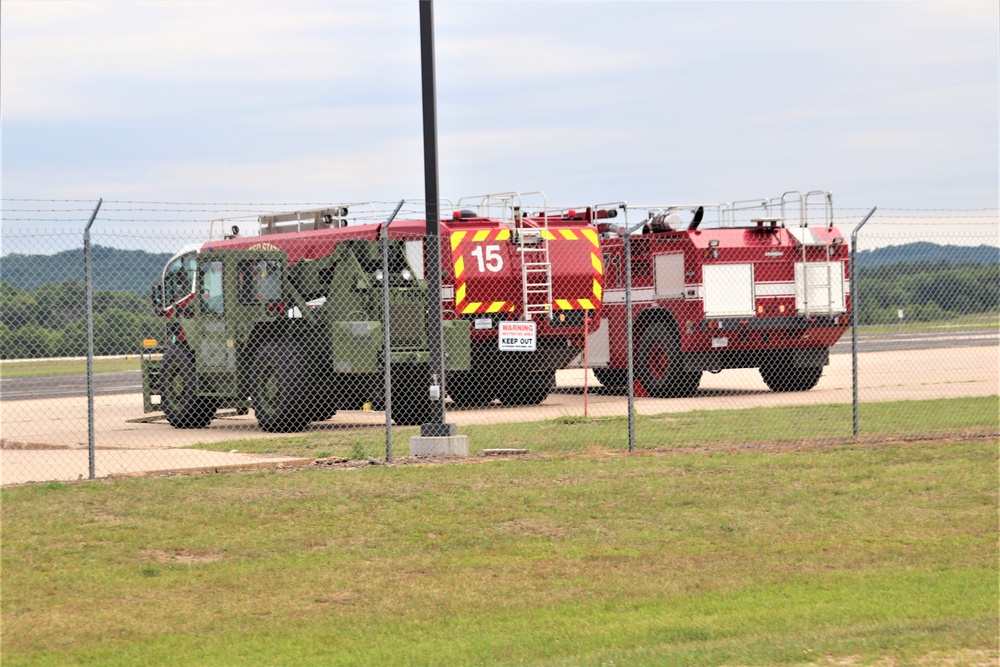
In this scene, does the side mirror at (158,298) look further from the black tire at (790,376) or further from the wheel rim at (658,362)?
the black tire at (790,376)

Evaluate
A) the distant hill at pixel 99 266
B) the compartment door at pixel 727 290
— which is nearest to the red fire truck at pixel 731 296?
the compartment door at pixel 727 290

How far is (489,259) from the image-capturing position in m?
21.2

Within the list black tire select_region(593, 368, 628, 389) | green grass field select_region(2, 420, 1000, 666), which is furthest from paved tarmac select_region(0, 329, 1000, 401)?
green grass field select_region(2, 420, 1000, 666)

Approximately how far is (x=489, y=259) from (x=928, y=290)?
6.69 metres

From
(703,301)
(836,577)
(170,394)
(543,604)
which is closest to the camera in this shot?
(543,604)

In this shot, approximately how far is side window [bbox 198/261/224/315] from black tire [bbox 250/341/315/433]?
126 cm

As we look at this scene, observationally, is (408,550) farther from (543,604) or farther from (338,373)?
(338,373)

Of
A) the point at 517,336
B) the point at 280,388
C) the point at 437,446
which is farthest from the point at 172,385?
the point at 437,446

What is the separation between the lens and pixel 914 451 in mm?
13945

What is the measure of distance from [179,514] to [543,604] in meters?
3.85

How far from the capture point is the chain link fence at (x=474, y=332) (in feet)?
48.0

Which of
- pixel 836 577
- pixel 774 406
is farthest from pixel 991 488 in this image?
pixel 774 406

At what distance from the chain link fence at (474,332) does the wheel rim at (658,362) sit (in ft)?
0.13

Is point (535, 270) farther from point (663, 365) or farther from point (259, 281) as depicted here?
point (259, 281)
